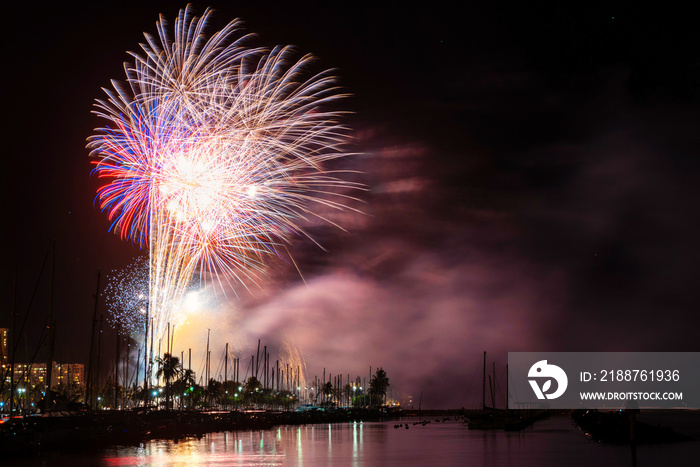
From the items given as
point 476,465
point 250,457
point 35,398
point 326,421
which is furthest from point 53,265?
point 35,398

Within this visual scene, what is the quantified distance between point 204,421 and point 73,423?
40280 mm

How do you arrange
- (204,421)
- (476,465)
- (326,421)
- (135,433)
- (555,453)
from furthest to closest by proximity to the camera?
(326,421)
(204,421)
(135,433)
(555,453)
(476,465)

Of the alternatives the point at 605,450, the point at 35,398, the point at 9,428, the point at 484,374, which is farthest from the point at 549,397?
the point at 35,398

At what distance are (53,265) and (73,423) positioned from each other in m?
12.6

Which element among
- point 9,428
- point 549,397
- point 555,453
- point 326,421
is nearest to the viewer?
point 9,428

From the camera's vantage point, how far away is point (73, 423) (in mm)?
56000

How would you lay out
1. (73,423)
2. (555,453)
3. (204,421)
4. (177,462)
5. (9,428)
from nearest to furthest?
(177,462)
(9,428)
(73,423)
(555,453)
(204,421)

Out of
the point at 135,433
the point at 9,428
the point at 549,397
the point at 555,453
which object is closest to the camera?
the point at 9,428

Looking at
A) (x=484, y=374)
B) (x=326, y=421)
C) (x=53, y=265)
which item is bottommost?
(x=326, y=421)

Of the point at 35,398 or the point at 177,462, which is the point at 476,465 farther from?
the point at 35,398

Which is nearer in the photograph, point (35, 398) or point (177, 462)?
point (177, 462)

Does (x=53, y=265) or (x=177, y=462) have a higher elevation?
(x=53, y=265)

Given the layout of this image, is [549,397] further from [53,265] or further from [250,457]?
[53,265]

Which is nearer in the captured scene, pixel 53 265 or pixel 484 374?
pixel 53 265
